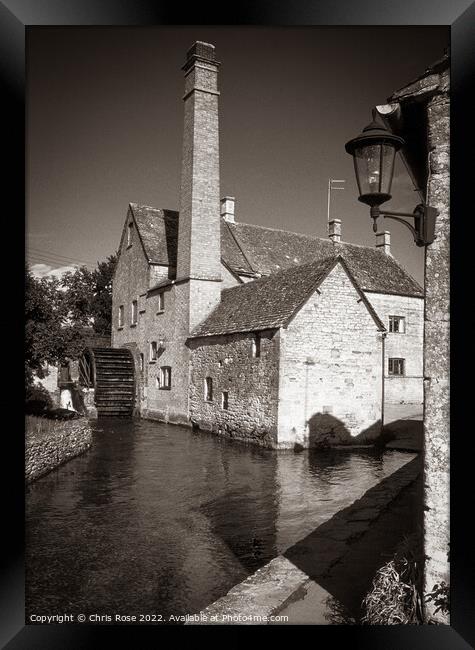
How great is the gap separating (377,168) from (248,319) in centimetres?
1297

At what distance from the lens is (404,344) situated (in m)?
25.1

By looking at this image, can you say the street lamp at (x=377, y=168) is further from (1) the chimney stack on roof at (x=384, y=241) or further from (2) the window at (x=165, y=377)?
(1) the chimney stack on roof at (x=384, y=241)

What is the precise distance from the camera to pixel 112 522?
316 inches

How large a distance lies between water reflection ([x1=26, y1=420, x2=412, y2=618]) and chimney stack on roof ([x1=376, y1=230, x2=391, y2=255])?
1592 centimetres

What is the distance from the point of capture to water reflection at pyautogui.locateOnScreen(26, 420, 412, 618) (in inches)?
225

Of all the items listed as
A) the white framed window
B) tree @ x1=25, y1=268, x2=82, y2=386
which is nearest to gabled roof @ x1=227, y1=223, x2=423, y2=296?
the white framed window

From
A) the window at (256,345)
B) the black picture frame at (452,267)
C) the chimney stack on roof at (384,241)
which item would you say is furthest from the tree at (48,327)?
the chimney stack on roof at (384,241)

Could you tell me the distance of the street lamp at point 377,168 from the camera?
12.7ft

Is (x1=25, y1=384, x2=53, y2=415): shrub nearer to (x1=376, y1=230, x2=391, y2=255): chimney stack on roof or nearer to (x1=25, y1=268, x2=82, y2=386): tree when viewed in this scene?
(x1=25, y1=268, x2=82, y2=386): tree

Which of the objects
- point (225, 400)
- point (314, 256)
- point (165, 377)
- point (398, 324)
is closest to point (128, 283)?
point (165, 377)

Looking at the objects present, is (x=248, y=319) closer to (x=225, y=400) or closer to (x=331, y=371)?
(x=225, y=400)

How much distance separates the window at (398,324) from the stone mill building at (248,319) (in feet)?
0.15

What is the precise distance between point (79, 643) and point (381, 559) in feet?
10.1
